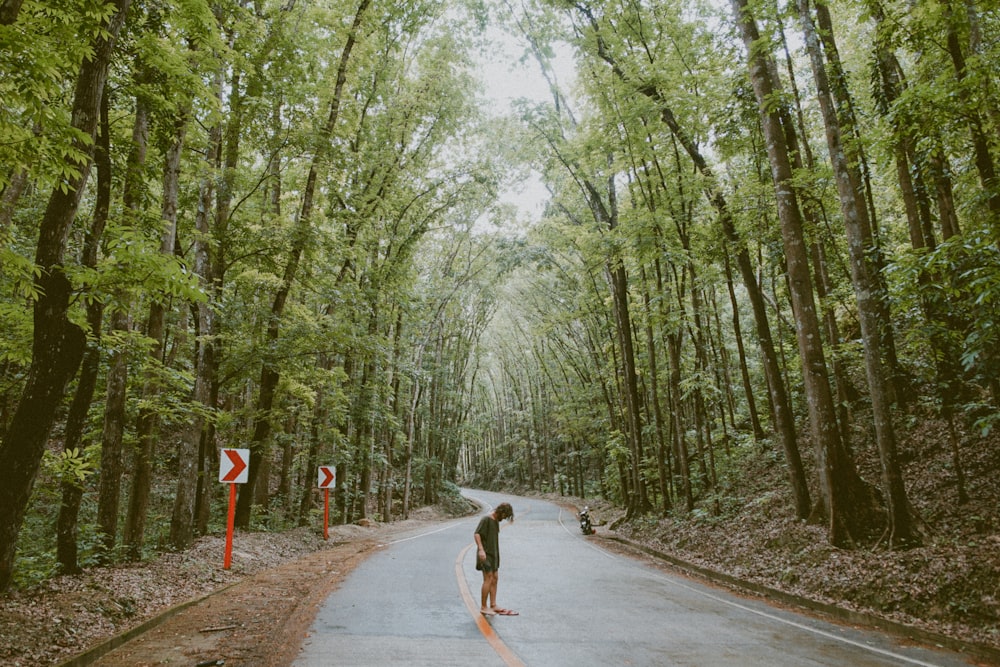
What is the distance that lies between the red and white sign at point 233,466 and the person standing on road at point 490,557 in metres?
5.54

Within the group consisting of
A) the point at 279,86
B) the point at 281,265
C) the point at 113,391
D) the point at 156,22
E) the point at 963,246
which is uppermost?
the point at 279,86

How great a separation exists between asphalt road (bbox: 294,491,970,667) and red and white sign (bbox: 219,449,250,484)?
295 cm

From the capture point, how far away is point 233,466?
413 inches

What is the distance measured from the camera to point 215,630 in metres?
6.16

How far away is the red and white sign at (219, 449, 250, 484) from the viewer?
34.1 ft

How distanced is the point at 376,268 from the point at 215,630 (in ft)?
45.5

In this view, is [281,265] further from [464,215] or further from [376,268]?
[464,215]

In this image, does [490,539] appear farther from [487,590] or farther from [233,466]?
[233,466]

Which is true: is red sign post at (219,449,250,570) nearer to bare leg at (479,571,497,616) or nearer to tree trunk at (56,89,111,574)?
tree trunk at (56,89,111,574)

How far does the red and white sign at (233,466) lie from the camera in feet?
34.1

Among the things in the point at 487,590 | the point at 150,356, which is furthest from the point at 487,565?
the point at 150,356

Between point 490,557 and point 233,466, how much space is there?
19.3 feet

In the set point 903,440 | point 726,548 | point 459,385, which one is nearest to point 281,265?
point 726,548

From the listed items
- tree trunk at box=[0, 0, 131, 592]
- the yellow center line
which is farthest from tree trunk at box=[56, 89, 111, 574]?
the yellow center line
